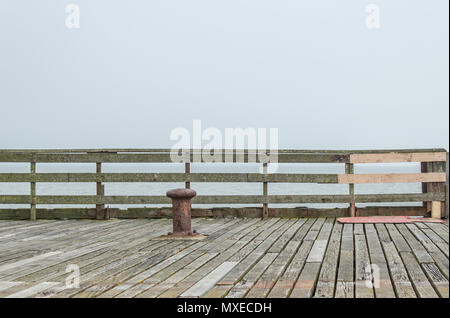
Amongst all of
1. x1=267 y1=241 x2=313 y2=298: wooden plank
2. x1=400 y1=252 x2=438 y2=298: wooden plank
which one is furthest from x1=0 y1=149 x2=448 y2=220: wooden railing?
x1=400 y1=252 x2=438 y2=298: wooden plank

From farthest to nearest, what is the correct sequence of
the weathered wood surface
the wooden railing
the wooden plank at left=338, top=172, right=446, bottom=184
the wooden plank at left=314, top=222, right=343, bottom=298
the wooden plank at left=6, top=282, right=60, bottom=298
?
1. the weathered wood surface
2. the wooden railing
3. the wooden plank at left=338, top=172, right=446, bottom=184
4. the wooden plank at left=6, top=282, right=60, bottom=298
5. the wooden plank at left=314, top=222, right=343, bottom=298

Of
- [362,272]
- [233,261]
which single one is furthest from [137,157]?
[362,272]

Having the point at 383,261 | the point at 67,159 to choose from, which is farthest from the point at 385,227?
the point at 67,159

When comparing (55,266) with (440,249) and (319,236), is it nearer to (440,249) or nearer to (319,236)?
(319,236)

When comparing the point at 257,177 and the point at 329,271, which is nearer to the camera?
the point at 329,271

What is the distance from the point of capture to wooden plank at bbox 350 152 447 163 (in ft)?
29.1

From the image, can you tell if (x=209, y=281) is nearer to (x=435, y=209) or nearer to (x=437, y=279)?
(x=437, y=279)

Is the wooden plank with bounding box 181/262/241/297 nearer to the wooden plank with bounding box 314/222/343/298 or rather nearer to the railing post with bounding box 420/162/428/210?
the wooden plank with bounding box 314/222/343/298

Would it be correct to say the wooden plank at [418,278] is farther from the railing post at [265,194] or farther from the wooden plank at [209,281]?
the railing post at [265,194]

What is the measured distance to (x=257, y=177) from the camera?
9.17 m

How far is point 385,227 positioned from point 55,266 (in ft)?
15.5

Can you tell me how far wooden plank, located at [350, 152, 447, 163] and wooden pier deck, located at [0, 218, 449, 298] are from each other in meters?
1.32

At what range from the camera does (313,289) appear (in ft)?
12.2

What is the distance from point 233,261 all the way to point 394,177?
15.5 ft
